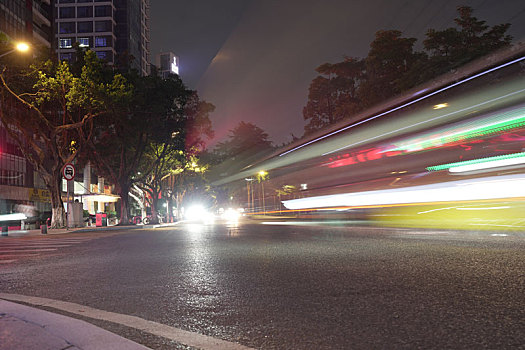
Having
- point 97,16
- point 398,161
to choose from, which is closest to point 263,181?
point 398,161

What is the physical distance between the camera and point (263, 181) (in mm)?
29734

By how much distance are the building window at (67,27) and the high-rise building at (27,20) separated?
123ft

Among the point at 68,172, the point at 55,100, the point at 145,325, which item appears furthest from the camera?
the point at 55,100

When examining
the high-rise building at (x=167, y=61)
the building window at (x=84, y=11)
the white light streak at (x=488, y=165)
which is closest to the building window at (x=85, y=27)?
the building window at (x=84, y=11)

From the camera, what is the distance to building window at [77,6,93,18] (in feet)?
287

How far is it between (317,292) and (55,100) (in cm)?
2889

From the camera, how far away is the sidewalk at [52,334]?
3439 millimetres

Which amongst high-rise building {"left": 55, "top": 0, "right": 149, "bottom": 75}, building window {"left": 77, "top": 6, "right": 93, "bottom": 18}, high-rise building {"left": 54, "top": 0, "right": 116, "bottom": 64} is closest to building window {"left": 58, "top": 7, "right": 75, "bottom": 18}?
high-rise building {"left": 55, "top": 0, "right": 149, "bottom": 75}

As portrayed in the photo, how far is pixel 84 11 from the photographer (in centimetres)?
8762

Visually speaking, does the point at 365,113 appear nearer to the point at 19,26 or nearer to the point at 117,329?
the point at 117,329

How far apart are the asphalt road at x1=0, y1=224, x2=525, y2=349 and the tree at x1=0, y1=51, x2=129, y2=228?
18589 mm

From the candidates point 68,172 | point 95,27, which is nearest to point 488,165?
point 68,172

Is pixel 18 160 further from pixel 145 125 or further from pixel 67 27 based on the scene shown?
pixel 67 27

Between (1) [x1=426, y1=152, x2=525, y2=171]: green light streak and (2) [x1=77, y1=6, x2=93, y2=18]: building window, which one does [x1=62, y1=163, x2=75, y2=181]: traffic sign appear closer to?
(1) [x1=426, y1=152, x2=525, y2=171]: green light streak
